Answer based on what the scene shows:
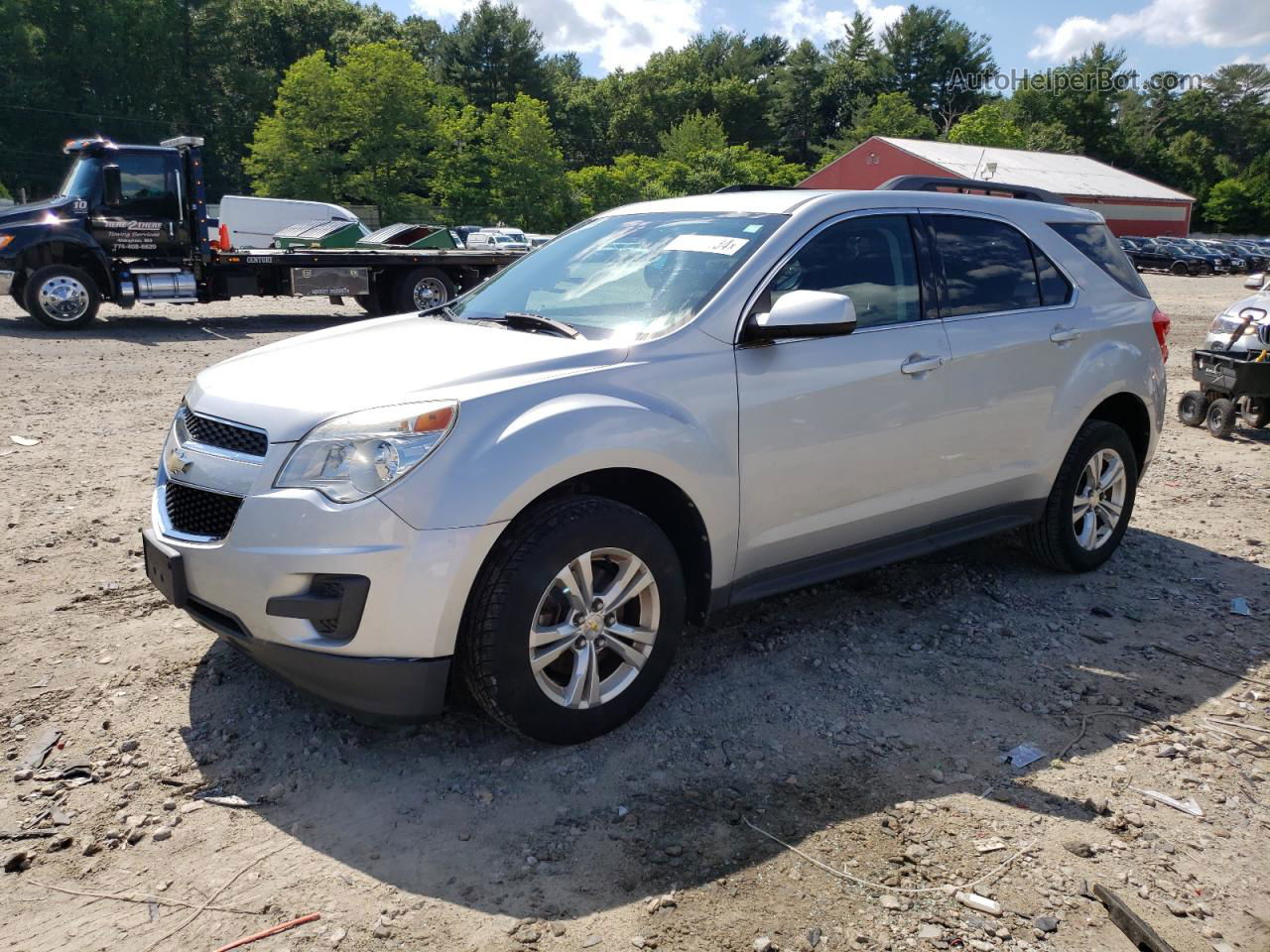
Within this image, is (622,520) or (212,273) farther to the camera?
(212,273)

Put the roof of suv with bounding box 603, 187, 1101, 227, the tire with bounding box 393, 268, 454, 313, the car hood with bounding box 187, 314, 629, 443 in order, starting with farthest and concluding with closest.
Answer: the tire with bounding box 393, 268, 454, 313, the roof of suv with bounding box 603, 187, 1101, 227, the car hood with bounding box 187, 314, 629, 443

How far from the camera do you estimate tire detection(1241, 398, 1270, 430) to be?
9000mm

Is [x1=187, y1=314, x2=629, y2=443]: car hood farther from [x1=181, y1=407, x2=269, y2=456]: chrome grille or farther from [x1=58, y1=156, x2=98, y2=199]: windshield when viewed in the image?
[x1=58, y1=156, x2=98, y2=199]: windshield

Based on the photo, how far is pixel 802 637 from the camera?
4.41 meters

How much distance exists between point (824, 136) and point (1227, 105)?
43132 millimetres

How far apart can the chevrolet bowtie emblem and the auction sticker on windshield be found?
1.96 metres

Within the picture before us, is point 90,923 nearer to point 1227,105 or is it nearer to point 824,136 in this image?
point 824,136

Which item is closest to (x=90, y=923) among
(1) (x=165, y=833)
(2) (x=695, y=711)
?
(1) (x=165, y=833)

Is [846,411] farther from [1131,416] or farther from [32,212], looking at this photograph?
[32,212]

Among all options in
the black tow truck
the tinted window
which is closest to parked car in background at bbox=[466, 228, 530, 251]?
the black tow truck

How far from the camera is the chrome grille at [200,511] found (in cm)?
321

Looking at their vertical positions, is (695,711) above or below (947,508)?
below

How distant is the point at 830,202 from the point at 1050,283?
4.87 ft

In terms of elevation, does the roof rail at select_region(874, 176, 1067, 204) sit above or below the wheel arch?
above
